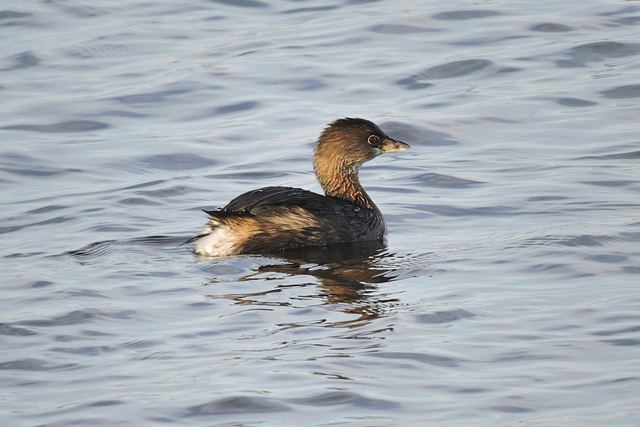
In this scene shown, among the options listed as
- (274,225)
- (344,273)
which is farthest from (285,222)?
(344,273)

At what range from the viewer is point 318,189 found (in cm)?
1016

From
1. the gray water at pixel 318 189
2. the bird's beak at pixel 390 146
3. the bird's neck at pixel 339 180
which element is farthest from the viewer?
the bird's beak at pixel 390 146

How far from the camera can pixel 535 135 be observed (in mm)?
→ 10953

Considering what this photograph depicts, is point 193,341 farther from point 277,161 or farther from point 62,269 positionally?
point 277,161

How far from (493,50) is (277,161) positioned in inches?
159

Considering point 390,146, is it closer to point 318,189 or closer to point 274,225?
point 318,189

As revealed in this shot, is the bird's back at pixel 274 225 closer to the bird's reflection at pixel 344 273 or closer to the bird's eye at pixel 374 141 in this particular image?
the bird's reflection at pixel 344 273

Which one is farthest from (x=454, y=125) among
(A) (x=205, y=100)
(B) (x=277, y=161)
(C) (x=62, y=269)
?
(C) (x=62, y=269)

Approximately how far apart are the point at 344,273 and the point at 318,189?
2.56m

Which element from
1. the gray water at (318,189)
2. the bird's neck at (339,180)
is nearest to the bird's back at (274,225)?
the gray water at (318,189)

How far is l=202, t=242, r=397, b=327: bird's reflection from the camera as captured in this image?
6.79m

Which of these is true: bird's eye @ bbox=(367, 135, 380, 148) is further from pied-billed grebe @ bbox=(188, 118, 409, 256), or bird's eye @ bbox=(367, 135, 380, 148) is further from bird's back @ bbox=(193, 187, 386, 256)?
bird's back @ bbox=(193, 187, 386, 256)

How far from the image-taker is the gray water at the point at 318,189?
213 inches

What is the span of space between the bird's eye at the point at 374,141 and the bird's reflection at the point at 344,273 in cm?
105
